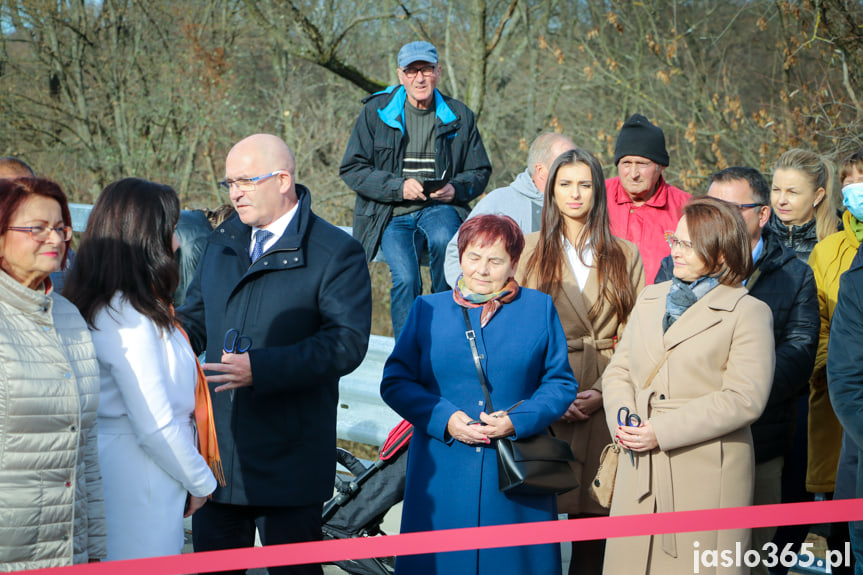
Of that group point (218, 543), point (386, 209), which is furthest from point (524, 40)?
point (218, 543)

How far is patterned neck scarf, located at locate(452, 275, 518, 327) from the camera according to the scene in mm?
3648

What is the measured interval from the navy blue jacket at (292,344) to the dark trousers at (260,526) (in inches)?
3.2

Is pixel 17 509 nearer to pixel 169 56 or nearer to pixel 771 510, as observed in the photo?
pixel 771 510

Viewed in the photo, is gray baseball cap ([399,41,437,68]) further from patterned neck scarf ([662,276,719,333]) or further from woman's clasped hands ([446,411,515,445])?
woman's clasped hands ([446,411,515,445])

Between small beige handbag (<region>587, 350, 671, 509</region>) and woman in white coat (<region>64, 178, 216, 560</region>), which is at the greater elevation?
woman in white coat (<region>64, 178, 216, 560</region>)

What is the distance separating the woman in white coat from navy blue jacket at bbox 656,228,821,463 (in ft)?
7.24

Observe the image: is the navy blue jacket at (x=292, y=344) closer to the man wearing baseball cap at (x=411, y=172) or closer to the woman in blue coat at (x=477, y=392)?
the woman in blue coat at (x=477, y=392)

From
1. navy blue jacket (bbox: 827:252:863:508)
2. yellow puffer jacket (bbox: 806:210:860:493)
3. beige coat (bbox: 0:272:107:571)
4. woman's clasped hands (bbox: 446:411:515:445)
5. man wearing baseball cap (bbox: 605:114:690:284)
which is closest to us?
beige coat (bbox: 0:272:107:571)

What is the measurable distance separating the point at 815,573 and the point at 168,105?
12166 mm

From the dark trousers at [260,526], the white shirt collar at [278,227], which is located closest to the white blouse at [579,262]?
the white shirt collar at [278,227]

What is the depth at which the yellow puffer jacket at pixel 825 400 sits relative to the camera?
4477 mm

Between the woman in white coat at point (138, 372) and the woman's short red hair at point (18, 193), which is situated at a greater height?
the woman's short red hair at point (18, 193)

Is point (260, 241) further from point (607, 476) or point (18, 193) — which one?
point (607, 476)

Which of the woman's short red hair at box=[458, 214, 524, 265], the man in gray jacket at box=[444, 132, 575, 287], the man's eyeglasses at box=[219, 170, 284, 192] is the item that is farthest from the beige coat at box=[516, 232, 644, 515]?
the man's eyeglasses at box=[219, 170, 284, 192]
